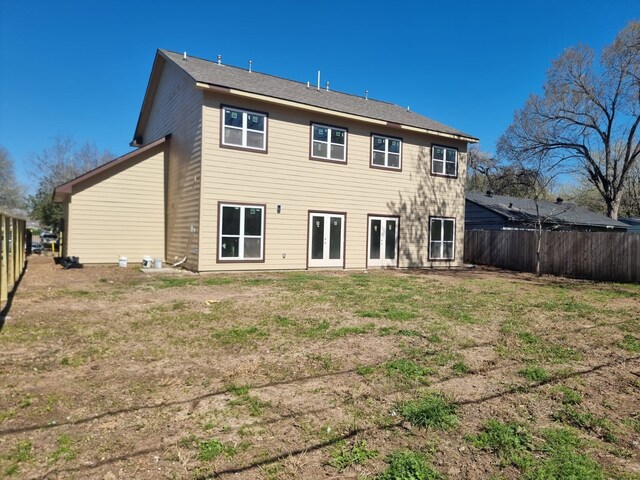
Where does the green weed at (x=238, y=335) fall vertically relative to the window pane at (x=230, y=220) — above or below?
below

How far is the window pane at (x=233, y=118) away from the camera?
12.6 metres

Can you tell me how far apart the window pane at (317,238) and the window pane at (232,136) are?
12.3ft

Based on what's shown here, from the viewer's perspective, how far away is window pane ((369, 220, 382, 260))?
616 inches

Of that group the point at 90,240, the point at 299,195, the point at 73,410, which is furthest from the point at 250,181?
the point at 73,410

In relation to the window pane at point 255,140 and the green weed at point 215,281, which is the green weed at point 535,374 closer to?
the green weed at point 215,281

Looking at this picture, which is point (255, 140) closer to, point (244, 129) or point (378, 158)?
point (244, 129)

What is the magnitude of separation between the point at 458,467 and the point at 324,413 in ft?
3.76

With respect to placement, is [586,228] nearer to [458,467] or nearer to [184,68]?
[184,68]

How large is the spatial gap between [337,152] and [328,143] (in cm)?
48

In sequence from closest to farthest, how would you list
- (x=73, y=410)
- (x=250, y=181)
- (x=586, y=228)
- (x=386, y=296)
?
(x=73, y=410)
(x=386, y=296)
(x=250, y=181)
(x=586, y=228)

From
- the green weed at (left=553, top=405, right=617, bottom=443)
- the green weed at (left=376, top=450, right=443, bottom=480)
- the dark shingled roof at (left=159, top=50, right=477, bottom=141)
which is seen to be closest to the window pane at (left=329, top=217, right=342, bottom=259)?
the dark shingled roof at (left=159, top=50, right=477, bottom=141)

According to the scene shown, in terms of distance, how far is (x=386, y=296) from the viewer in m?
9.12

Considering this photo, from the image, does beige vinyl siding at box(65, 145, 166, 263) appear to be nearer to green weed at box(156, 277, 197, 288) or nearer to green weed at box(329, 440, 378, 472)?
green weed at box(156, 277, 197, 288)

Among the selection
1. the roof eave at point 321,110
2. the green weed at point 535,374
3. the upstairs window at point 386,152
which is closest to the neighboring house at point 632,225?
the roof eave at point 321,110
